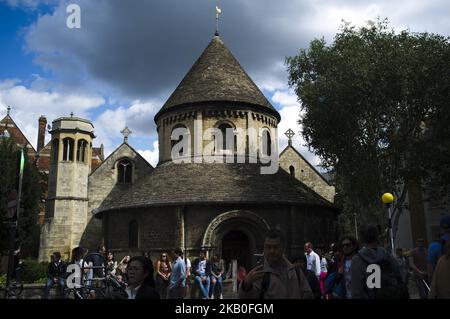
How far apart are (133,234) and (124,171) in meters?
8.80

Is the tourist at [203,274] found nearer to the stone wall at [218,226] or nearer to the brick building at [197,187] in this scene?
the brick building at [197,187]

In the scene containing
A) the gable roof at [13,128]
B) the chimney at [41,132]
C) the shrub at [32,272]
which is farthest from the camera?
the chimney at [41,132]

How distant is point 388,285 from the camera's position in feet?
14.2

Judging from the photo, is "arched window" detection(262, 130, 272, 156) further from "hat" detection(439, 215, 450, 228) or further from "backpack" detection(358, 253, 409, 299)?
"backpack" detection(358, 253, 409, 299)

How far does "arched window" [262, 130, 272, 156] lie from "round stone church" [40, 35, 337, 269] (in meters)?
0.07

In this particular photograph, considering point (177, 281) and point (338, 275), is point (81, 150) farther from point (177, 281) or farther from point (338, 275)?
point (338, 275)

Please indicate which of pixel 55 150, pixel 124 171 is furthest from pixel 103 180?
pixel 55 150

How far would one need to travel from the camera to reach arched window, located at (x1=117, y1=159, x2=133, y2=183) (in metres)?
30.3

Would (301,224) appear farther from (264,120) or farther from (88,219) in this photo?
(88,219)

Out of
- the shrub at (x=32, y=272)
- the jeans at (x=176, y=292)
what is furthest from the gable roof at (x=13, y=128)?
the jeans at (x=176, y=292)

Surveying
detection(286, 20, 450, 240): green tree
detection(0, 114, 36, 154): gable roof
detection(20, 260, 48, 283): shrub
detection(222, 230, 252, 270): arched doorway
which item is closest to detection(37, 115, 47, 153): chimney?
detection(0, 114, 36, 154): gable roof

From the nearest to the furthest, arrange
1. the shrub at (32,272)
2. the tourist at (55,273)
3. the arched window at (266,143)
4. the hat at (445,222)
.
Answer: the hat at (445,222) < the tourist at (55,273) < the shrub at (32,272) < the arched window at (266,143)

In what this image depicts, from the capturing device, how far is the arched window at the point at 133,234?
22.5 meters

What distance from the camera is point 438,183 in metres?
20.8
